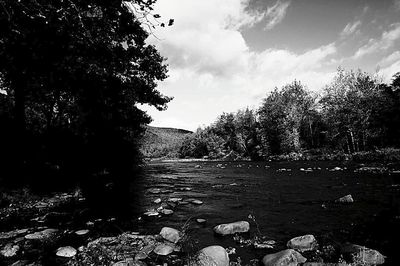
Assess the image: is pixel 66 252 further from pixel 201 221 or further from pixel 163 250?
pixel 201 221

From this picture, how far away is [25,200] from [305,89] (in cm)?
5879

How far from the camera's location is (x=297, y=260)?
16.4 feet

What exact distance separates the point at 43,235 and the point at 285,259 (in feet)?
20.7

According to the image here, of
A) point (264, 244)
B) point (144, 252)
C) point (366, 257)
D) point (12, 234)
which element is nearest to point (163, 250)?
point (144, 252)

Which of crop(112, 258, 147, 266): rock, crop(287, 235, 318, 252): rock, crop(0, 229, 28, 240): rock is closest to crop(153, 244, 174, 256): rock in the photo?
crop(112, 258, 147, 266): rock

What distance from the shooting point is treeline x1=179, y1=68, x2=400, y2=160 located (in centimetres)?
4084

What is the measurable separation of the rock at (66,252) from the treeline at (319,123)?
145ft

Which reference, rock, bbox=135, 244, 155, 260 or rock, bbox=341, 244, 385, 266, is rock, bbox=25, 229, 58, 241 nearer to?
rock, bbox=135, 244, 155, 260

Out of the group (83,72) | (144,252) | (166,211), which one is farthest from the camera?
(83,72)

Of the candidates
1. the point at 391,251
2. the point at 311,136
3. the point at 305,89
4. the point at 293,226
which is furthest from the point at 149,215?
the point at 305,89

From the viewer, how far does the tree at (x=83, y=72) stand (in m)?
6.73

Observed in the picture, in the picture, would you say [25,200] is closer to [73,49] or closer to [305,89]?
[73,49]

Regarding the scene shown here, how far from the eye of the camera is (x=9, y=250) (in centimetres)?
577

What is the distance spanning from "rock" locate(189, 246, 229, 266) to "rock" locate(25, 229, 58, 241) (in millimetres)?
4438
